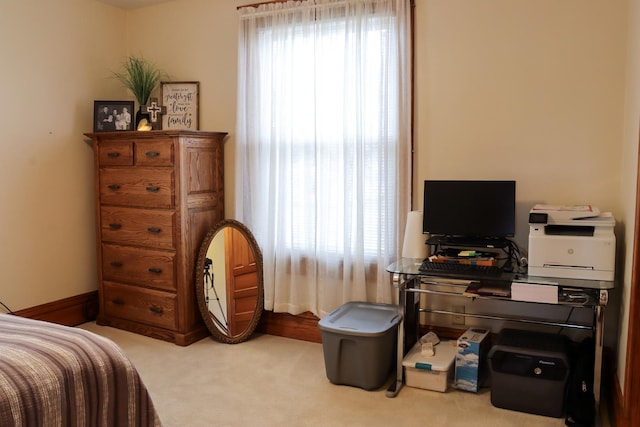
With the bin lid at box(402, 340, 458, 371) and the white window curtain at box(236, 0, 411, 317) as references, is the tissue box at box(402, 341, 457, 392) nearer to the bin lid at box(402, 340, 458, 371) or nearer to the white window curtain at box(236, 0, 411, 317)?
the bin lid at box(402, 340, 458, 371)

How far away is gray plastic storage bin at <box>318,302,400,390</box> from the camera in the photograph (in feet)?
9.88

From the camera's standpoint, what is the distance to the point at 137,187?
3.91 metres

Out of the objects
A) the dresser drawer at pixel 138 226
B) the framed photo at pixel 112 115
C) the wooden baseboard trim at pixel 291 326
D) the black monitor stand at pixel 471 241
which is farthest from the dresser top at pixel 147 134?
the black monitor stand at pixel 471 241

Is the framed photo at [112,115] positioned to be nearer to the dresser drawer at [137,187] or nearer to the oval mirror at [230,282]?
the dresser drawer at [137,187]

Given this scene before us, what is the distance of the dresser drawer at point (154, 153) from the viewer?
3.72 m

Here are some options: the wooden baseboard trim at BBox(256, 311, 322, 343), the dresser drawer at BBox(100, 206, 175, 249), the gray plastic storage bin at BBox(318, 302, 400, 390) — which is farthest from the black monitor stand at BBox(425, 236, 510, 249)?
the dresser drawer at BBox(100, 206, 175, 249)

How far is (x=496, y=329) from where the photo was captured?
3.32 m

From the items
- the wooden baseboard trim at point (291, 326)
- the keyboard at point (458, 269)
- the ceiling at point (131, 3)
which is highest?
the ceiling at point (131, 3)

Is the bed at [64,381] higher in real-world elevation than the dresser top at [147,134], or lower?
lower

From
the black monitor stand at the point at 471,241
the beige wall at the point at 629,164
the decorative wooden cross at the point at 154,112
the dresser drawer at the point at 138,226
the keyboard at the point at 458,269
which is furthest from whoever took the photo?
the decorative wooden cross at the point at 154,112

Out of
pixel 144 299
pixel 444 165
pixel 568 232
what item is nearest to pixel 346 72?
pixel 444 165

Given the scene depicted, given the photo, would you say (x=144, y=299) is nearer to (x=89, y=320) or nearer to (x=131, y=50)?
(x=89, y=320)

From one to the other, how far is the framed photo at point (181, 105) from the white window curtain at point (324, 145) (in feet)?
1.65

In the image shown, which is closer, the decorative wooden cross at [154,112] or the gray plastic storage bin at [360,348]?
the gray plastic storage bin at [360,348]
